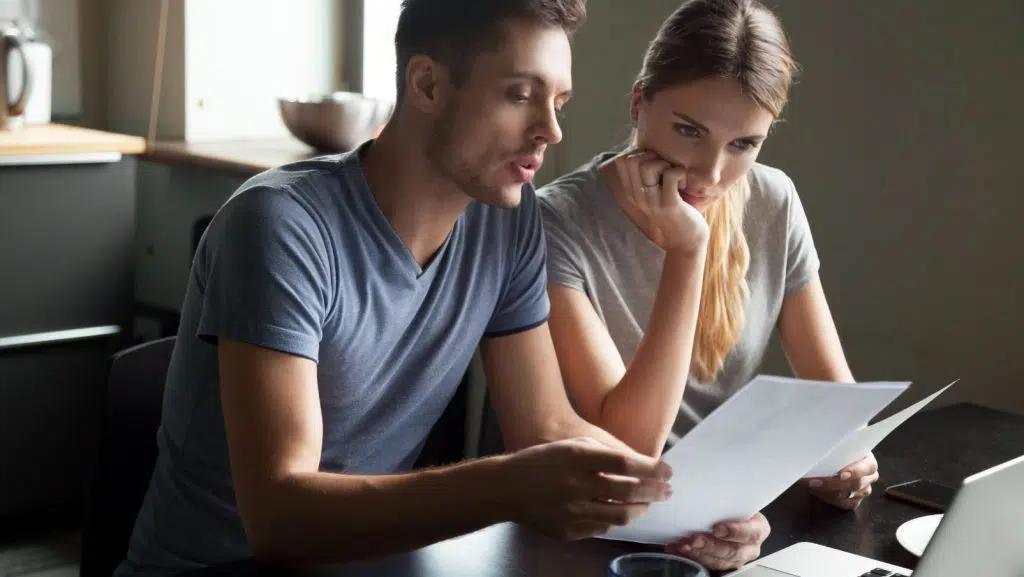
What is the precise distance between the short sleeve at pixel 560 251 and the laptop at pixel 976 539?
596 mm

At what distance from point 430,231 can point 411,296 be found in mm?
77

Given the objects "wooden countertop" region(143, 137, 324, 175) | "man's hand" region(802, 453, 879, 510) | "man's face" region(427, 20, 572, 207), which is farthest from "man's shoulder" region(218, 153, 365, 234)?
"wooden countertop" region(143, 137, 324, 175)

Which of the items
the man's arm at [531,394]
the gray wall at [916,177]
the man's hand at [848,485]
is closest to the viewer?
the man's hand at [848,485]

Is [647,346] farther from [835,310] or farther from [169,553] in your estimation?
[835,310]

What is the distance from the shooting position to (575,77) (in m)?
2.74

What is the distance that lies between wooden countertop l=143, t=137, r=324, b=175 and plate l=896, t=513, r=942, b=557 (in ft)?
6.26

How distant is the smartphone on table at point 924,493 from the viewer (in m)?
1.31

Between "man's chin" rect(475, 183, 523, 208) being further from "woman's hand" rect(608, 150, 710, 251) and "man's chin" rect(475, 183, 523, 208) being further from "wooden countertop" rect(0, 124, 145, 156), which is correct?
"wooden countertop" rect(0, 124, 145, 156)

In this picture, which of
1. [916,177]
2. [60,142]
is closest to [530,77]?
[916,177]

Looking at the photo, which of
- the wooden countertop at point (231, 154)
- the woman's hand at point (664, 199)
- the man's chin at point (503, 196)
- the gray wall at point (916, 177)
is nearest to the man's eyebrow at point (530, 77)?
the man's chin at point (503, 196)

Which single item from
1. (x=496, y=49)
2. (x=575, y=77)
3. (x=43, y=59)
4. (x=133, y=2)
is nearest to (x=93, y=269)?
(x=43, y=59)

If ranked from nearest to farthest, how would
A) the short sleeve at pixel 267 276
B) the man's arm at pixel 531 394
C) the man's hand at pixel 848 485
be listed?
the short sleeve at pixel 267 276 < the man's hand at pixel 848 485 < the man's arm at pixel 531 394

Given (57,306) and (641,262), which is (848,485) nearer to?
(641,262)

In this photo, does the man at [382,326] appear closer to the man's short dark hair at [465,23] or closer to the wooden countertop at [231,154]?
the man's short dark hair at [465,23]
